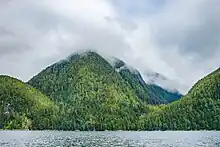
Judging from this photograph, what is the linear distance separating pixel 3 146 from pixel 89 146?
2403 centimetres

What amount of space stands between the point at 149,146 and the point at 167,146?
5183mm

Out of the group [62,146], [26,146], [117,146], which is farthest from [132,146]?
[26,146]

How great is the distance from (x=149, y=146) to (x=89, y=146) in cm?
1734

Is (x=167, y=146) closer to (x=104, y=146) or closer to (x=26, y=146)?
(x=104, y=146)

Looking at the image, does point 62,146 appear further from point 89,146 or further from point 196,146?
point 196,146

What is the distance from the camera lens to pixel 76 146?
357 feet

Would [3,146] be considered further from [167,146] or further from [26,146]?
[167,146]

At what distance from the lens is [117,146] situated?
359 feet

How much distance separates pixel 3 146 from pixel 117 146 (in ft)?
105

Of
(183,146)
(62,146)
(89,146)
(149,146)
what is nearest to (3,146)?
(62,146)

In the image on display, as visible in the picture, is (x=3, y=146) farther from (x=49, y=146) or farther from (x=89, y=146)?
(x=89, y=146)

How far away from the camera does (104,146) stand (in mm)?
109812

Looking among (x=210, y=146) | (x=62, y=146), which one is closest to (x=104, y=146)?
(x=62, y=146)

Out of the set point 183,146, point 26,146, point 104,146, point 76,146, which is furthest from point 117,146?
point 26,146
